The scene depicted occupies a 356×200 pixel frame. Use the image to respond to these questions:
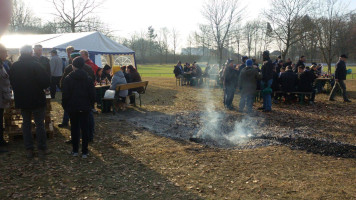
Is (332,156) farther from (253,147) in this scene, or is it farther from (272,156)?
(253,147)

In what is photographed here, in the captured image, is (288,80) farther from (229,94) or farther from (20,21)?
(20,21)

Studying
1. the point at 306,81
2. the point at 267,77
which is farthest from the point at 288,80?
the point at 267,77

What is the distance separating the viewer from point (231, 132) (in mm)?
6895

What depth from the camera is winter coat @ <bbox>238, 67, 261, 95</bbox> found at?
8.88 metres

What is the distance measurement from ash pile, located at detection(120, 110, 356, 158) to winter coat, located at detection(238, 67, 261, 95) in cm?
101

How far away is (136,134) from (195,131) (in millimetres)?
1574

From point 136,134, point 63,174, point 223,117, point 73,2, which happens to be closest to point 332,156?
point 223,117

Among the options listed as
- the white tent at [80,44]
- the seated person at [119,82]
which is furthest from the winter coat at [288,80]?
the white tent at [80,44]

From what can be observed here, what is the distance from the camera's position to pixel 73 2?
27.6 meters

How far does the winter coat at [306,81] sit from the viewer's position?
416 inches

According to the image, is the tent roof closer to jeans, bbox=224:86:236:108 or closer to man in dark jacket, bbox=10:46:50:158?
jeans, bbox=224:86:236:108

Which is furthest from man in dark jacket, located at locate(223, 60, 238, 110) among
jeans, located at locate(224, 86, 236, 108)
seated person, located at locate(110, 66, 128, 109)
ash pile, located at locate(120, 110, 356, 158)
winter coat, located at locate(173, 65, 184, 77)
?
winter coat, located at locate(173, 65, 184, 77)

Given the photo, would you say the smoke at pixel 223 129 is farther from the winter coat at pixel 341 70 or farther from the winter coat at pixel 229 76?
the winter coat at pixel 341 70

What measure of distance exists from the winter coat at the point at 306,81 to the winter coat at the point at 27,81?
31.6 ft
